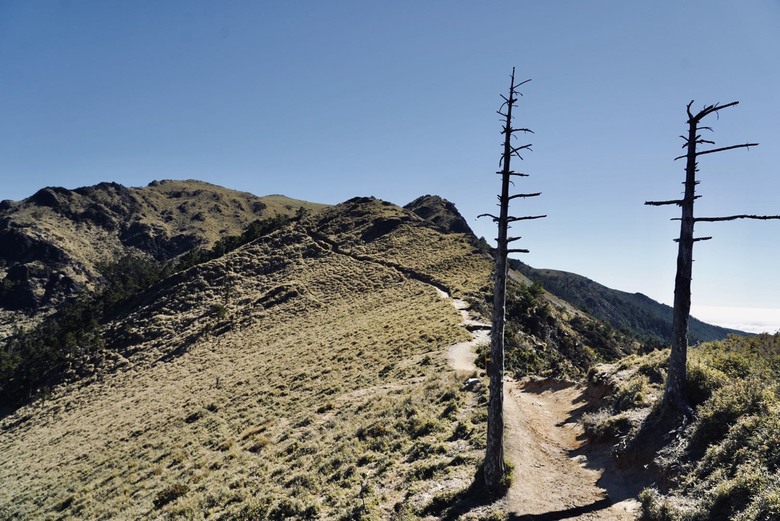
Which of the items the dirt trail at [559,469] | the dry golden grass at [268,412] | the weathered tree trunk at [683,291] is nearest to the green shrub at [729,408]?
the weathered tree trunk at [683,291]

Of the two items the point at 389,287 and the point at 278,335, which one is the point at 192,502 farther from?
the point at 389,287

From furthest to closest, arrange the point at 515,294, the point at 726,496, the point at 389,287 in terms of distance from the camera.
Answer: the point at 389,287 < the point at 515,294 < the point at 726,496

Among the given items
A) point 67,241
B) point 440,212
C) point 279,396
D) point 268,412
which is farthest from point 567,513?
point 67,241

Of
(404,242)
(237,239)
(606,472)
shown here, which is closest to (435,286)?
(404,242)

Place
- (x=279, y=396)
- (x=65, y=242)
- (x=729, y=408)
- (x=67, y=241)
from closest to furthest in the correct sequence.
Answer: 1. (x=729, y=408)
2. (x=279, y=396)
3. (x=65, y=242)
4. (x=67, y=241)

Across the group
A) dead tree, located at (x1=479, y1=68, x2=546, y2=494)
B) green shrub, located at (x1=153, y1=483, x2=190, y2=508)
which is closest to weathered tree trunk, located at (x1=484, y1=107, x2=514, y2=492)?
dead tree, located at (x1=479, y1=68, x2=546, y2=494)

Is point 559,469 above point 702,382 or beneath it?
beneath

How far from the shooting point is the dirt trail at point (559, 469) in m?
9.75

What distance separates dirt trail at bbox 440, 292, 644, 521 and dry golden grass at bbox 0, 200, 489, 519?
147 cm

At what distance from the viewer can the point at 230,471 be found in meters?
17.6

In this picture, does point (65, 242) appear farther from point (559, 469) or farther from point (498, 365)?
point (559, 469)

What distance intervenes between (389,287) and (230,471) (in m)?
37.1

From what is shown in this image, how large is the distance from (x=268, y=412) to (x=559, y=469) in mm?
17451

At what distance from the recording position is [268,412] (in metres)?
24.4
